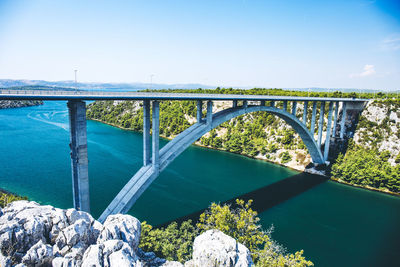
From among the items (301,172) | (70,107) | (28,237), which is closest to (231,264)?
(28,237)

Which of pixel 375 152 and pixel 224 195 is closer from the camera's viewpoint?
pixel 224 195

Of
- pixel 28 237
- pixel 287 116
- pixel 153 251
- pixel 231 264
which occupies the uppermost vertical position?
pixel 287 116

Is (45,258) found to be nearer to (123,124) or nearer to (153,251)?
(153,251)

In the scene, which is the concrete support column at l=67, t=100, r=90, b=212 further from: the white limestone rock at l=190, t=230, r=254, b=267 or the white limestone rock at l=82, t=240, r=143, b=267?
the white limestone rock at l=190, t=230, r=254, b=267

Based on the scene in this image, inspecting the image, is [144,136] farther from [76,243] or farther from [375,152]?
[375,152]

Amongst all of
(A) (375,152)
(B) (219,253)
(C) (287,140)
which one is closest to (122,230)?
(B) (219,253)
